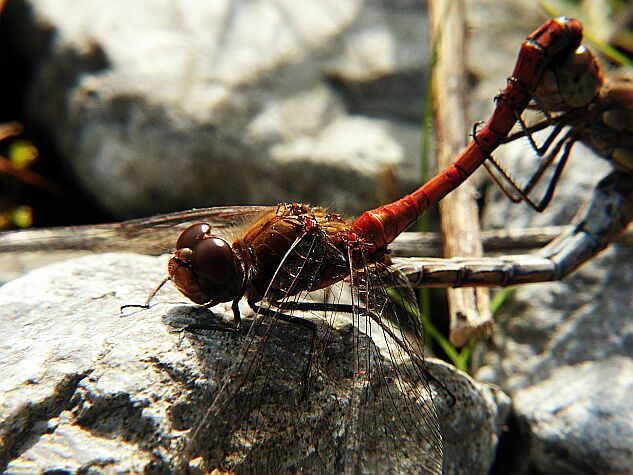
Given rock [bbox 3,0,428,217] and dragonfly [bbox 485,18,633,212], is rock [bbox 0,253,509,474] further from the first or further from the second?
rock [bbox 3,0,428,217]

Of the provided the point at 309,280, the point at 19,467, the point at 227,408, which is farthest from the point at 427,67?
the point at 19,467

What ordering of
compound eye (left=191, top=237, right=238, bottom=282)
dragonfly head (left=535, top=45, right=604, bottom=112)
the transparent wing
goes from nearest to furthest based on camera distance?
1. the transparent wing
2. compound eye (left=191, top=237, right=238, bottom=282)
3. dragonfly head (left=535, top=45, right=604, bottom=112)

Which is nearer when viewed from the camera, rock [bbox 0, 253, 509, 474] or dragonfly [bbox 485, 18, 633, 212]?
rock [bbox 0, 253, 509, 474]

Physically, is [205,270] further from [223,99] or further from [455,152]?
[223,99]

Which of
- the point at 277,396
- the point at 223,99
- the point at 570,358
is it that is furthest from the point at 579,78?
the point at 223,99

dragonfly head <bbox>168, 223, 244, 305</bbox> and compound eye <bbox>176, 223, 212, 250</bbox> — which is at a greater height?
compound eye <bbox>176, 223, 212, 250</bbox>

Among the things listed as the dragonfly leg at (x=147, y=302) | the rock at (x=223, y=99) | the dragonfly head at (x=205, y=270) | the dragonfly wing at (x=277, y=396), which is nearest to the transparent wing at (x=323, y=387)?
the dragonfly wing at (x=277, y=396)

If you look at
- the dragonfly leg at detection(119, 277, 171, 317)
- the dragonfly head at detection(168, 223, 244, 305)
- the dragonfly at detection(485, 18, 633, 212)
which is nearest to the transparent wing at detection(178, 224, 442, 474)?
the dragonfly head at detection(168, 223, 244, 305)
